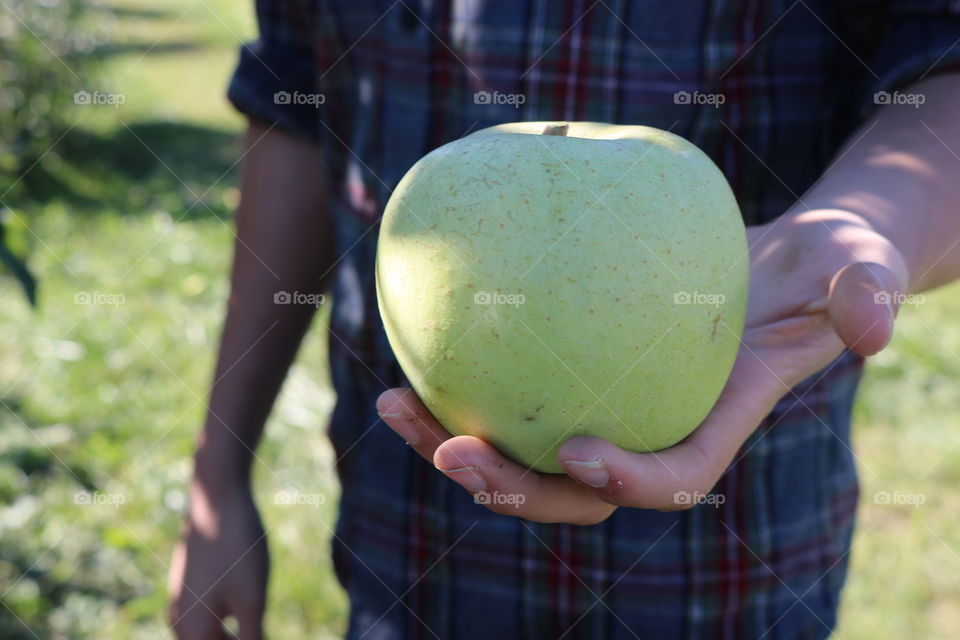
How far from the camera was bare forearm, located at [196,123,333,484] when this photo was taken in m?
1.91

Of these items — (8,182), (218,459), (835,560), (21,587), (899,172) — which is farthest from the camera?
(8,182)

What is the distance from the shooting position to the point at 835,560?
1699 millimetres

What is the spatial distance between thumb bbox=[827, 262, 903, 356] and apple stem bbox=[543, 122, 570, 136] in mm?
408

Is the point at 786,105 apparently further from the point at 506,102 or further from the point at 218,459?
the point at 218,459

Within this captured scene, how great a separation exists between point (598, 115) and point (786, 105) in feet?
1.02

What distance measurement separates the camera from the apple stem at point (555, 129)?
132cm

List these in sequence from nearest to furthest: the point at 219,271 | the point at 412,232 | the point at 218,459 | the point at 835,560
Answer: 1. the point at 412,232
2. the point at 835,560
3. the point at 218,459
4. the point at 219,271

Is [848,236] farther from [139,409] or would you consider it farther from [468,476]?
[139,409]

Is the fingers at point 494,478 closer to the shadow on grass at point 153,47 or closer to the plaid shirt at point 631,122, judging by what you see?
the plaid shirt at point 631,122

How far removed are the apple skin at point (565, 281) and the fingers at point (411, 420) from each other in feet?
0.14

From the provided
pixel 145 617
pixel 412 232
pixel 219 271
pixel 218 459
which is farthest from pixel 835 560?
pixel 219 271

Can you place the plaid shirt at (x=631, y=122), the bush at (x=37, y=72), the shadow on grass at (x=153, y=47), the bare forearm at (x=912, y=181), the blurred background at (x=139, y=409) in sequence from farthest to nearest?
the shadow on grass at (x=153, y=47)
the bush at (x=37, y=72)
the blurred background at (x=139, y=409)
the plaid shirt at (x=631, y=122)
the bare forearm at (x=912, y=181)

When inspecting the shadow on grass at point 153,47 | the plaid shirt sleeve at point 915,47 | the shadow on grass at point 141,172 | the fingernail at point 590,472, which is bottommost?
the shadow on grass at point 153,47

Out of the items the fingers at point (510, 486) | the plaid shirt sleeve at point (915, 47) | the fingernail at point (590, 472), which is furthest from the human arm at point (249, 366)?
the plaid shirt sleeve at point (915, 47)
